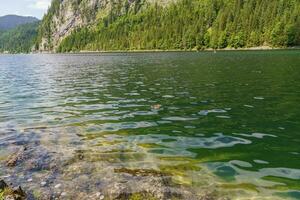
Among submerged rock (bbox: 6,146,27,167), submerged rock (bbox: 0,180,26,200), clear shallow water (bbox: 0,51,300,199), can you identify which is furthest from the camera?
submerged rock (bbox: 6,146,27,167)

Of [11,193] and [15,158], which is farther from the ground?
[11,193]

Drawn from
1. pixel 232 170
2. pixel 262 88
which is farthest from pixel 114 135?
pixel 262 88

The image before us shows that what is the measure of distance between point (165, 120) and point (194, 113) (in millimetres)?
2599

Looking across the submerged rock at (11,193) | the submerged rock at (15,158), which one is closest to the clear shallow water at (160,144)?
the submerged rock at (15,158)

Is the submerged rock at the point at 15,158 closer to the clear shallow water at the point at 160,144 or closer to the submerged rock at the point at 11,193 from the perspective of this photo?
the clear shallow water at the point at 160,144

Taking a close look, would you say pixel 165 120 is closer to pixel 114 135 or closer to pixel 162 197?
pixel 114 135

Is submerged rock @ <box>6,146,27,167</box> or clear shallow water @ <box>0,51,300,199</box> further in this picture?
submerged rock @ <box>6,146,27,167</box>

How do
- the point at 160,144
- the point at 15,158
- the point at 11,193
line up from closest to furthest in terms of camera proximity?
the point at 11,193, the point at 15,158, the point at 160,144

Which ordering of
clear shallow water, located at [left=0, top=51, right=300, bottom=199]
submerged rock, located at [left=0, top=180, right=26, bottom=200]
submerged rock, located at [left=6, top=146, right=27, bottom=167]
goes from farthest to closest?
1. submerged rock, located at [left=6, top=146, right=27, bottom=167]
2. clear shallow water, located at [left=0, top=51, right=300, bottom=199]
3. submerged rock, located at [left=0, top=180, right=26, bottom=200]

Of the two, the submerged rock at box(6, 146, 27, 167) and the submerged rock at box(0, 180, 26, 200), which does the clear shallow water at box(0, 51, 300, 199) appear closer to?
the submerged rock at box(6, 146, 27, 167)

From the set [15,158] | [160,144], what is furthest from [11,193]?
[160,144]

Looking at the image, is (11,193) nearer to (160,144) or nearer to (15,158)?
(15,158)

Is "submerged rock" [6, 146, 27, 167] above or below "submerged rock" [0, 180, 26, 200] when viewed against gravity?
below

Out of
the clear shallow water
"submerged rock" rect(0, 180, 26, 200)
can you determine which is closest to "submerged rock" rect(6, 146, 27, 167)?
the clear shallow water
